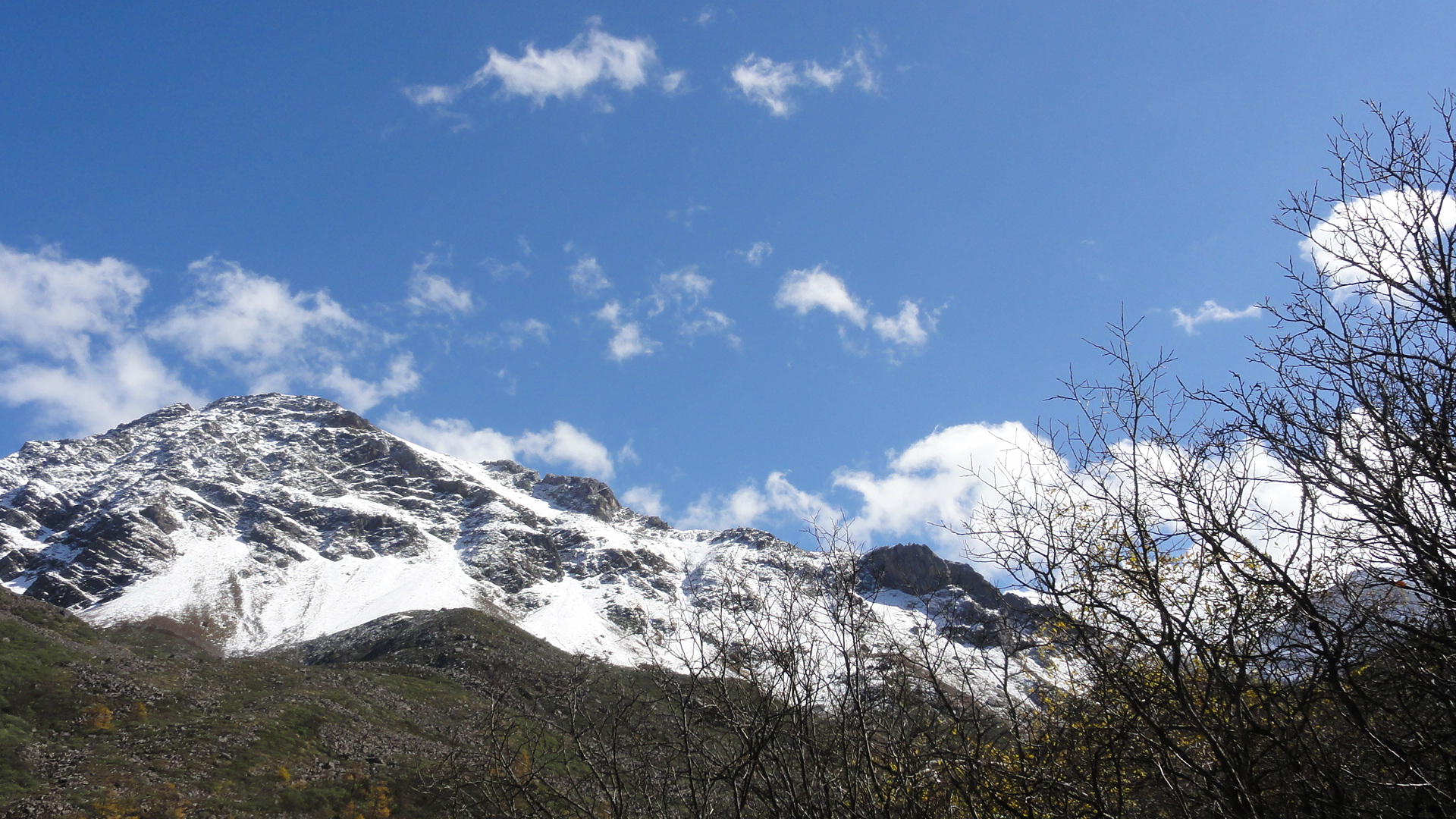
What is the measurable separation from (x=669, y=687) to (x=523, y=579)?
618 ft

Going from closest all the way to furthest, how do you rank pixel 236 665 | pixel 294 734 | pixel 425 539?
1. pixel 294 734
2. pixel 236 665
3. pixel 425 539

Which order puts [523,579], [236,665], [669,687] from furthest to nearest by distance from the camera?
1. [523,579]
2. [236,665]
3. [669,687]

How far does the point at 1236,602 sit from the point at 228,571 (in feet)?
634

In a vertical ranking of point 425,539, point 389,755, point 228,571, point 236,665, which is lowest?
point 389,755

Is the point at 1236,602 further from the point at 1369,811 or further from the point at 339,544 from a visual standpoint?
the point at 339,544

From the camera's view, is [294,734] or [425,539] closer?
[294,734]

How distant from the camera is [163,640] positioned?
116375 millimetres

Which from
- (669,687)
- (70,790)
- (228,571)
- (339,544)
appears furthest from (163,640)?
(669,687)

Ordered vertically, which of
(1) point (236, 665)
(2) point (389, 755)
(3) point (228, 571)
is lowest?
(2) point (389, 755)

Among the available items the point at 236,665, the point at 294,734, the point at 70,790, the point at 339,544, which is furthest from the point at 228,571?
the point at 70,790

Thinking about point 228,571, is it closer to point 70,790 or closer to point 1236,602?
point 70,790

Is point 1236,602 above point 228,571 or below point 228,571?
below

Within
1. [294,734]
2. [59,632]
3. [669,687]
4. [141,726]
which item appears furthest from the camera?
[59,632]

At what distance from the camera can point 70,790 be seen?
37.2 meters
